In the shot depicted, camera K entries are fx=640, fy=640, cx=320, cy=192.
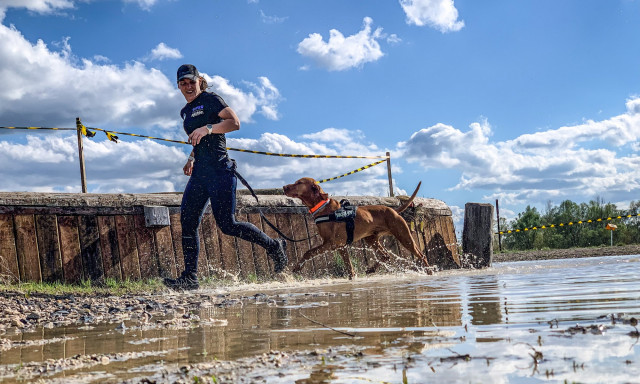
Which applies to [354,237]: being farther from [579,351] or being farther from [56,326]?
[579,351]

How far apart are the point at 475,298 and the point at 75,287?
4740 mm

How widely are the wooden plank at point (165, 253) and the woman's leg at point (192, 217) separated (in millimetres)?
442

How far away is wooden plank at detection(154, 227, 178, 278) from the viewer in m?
7.63

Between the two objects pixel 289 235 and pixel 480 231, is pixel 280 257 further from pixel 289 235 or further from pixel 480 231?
pixel 480 231

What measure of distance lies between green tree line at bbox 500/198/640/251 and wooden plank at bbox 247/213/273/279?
55.7 feet

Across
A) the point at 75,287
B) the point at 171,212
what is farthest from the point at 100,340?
the point at 171,212

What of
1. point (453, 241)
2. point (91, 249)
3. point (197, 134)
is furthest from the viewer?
point (453, 241)

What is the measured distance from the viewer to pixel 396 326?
2.76 m

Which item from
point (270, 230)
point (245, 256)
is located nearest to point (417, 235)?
point (270, 230)

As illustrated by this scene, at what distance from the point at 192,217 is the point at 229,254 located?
3.53 ft

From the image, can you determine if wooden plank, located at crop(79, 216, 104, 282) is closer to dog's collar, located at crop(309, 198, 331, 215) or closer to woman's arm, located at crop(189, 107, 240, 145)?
woman's arm, located at crop(189, 107, 240, 145)

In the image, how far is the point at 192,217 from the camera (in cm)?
723

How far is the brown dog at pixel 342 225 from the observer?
27.0 ft

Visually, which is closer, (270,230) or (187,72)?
(187,72)
